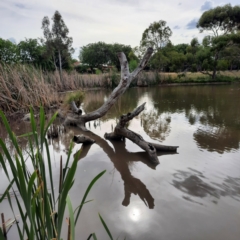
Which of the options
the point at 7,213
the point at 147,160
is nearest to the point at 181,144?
the point at 147,160

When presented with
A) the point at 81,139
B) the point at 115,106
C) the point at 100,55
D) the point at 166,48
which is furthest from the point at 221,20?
the point at 81,139

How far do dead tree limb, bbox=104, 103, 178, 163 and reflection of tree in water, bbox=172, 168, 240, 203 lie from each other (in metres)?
0.62

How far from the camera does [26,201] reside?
0.81 metres

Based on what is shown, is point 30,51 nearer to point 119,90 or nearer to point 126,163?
point 119,90

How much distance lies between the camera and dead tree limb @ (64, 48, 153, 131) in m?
5.43

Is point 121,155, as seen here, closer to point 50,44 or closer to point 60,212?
point 60,212

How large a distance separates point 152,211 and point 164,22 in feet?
84.0

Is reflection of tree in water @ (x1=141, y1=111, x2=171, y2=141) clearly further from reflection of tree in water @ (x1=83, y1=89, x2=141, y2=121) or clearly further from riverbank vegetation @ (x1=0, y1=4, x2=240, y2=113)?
riverbank vegetation @ (x1=0, y1=4, x2=240, y2=113)

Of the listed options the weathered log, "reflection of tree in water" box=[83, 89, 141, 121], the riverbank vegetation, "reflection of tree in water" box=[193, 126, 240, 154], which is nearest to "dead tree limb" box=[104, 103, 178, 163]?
the weathered log

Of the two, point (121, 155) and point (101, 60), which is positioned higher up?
point (101, 60)

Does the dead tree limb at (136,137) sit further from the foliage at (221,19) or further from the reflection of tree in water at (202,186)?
the foliage at (221,19)

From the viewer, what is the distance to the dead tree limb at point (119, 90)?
543cm

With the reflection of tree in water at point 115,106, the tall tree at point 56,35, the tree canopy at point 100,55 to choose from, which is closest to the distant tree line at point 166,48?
the tall tree at point 56,35

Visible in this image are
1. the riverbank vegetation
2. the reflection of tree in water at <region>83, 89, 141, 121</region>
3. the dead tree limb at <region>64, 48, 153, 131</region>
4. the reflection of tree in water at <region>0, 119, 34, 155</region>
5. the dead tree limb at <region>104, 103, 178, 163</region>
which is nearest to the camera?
the dead tree limb at <region>104, 103, 178, 163</region>
